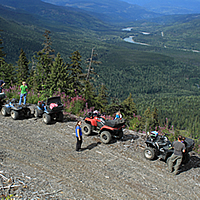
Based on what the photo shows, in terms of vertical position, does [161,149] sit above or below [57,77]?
below

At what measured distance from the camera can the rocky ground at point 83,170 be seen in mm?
7199

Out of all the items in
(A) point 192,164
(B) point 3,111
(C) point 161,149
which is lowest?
(A) point 192,164

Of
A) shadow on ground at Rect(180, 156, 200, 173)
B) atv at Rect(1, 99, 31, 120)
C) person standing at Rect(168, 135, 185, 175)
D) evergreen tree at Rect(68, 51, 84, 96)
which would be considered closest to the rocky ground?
shadow on ground at Rect(180, 156, 200, 173)

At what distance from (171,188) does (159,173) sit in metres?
0.98

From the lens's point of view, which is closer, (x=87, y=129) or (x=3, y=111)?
(x=87, y=129)

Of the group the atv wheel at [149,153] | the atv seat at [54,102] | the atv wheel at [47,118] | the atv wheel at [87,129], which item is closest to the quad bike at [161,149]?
the atv wheel at [149,153]

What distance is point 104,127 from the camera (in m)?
11.3

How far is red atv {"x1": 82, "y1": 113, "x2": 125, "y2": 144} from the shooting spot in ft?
36.4

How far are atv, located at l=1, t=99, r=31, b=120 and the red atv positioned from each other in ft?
14.8

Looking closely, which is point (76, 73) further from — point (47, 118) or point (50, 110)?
point (47, 118)

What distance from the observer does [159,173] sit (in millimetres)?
8891

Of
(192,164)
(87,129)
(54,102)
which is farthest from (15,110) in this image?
(192,164)

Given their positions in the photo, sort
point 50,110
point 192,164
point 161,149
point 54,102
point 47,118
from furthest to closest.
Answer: point 54,102 → point 50,110 → point 47,118 → point 192,164 → point 161,149

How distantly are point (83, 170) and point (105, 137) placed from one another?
305 cm
